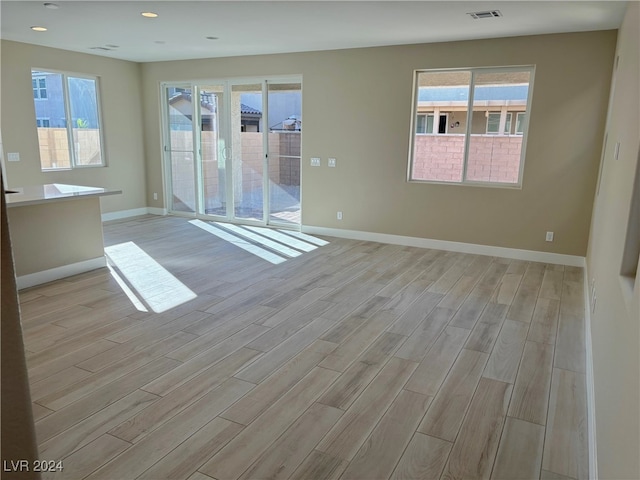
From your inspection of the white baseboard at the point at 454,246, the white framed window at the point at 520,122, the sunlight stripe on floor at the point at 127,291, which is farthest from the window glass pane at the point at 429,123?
the sunlight stripe on floor at the point at 127,291

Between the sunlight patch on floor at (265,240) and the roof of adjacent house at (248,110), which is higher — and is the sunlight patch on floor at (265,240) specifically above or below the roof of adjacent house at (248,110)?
below

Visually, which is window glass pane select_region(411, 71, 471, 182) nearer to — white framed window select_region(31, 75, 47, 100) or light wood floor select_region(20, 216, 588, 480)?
light wood floor select_region(20, 216, 588, 480)

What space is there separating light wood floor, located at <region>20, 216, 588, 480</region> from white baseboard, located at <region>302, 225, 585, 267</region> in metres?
0.66

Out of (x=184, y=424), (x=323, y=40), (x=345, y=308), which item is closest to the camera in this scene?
(x=184, y=424)

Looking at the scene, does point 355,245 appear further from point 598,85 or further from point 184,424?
point 184,424

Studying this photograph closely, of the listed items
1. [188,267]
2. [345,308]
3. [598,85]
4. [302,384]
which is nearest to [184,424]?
[302,384]

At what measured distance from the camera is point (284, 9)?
414 centimetres

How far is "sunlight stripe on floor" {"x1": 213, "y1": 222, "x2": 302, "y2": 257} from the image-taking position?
18.9ft

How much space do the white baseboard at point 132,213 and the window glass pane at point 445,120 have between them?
15.8ft

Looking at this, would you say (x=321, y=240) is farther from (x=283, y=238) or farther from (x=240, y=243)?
(x=240, y=243)

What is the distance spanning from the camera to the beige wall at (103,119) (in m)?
6.00

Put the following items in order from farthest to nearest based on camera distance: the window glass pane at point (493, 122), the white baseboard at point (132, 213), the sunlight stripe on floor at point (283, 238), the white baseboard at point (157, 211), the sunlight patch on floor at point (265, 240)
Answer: the white baseboard at point (157, 211) → the white baseboard at point (132, 213) → the sunlight stripe on floor at point (283, 238) → the sunlight patch on floor at point (265, 240) → the window glass pane at point (493, 122)

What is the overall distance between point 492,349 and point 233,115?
5655mm

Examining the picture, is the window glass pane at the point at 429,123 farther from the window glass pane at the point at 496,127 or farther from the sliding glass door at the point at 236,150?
the sliding glass door at the point at 236,150
